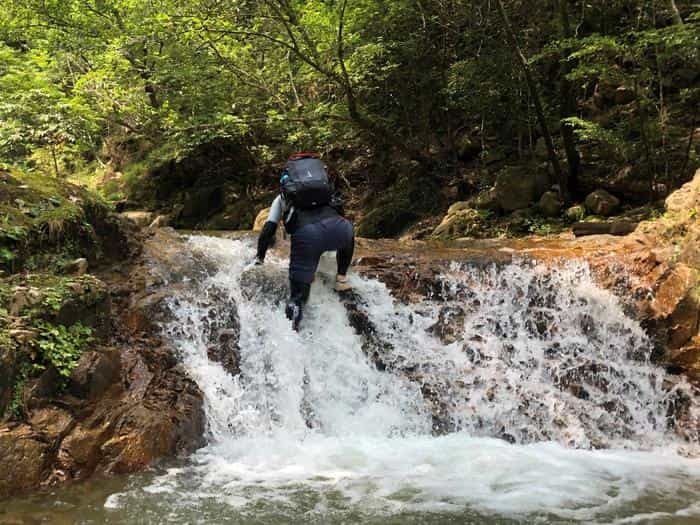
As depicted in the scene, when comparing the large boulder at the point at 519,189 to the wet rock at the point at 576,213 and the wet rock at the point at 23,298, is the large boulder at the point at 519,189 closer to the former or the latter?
the wet rock at the point at 576,213

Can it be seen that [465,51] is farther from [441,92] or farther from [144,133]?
[144,133]

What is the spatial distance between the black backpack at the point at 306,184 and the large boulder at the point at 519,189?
640 cm

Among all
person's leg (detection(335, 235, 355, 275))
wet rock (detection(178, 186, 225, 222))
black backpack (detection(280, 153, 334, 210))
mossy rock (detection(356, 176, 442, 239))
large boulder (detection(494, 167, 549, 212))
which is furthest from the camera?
wet rock (detection(178, 186, 225, 222))

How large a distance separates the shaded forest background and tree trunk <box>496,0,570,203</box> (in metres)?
0.04

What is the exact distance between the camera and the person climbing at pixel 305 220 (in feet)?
20.9

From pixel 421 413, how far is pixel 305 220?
2.41 m

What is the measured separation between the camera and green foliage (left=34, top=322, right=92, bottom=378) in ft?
16.2

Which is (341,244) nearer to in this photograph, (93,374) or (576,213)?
(93,374)

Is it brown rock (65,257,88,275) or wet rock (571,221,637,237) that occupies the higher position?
wet rock (571,221,637,237)

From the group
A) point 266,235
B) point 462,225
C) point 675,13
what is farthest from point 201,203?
point 675,13

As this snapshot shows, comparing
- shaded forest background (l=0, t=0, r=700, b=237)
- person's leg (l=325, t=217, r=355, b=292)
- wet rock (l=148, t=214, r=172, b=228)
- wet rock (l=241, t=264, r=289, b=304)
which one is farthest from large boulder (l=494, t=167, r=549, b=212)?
wet rock (l=148, t=214, r=172, b=228)

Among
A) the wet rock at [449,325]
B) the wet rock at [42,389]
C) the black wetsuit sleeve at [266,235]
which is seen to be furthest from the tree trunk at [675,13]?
the wet rock at [42,389]

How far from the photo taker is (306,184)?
634cm

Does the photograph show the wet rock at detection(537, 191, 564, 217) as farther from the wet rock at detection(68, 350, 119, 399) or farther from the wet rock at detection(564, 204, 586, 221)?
the wet rock at detection(68, 350, 119, 399)
